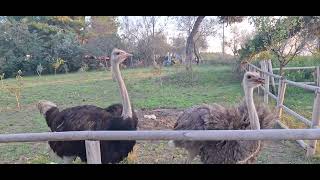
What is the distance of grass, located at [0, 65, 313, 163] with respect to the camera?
3.11 m

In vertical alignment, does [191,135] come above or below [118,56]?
below

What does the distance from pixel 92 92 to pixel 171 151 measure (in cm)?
80

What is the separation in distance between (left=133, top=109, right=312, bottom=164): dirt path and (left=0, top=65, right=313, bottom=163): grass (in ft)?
0.52

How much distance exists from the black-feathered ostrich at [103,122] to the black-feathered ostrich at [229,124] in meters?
0.35

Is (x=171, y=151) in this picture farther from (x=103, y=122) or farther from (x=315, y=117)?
(x=315, y=117)

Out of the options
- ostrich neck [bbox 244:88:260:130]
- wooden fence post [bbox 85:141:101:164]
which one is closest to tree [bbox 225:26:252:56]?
ostrich neck [bbox 244:88:260:130]

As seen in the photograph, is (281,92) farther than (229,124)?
Yes

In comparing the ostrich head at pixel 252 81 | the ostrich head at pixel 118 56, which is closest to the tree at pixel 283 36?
the ostrich head at pixel 252 81

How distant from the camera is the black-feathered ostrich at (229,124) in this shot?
260cm

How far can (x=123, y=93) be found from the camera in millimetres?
2939

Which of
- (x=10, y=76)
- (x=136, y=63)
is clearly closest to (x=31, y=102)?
(x=10, y=76)

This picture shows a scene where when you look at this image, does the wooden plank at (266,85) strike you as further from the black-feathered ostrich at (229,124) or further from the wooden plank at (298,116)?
the black-feathered ostrich at (229,124)

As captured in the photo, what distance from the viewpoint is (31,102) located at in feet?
10.5

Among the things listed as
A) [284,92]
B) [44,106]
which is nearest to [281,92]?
[284,92]
